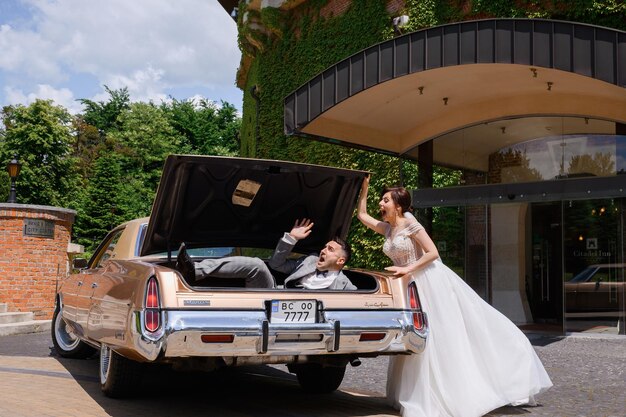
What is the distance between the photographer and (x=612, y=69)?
9.70 meters

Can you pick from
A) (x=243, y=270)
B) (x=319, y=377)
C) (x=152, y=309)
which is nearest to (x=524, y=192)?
(x=319, y=377)

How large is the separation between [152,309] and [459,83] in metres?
9.48

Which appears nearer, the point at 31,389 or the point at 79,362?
the point at 31,389

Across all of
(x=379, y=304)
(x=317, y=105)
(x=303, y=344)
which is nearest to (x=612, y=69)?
(x=317, y=105)

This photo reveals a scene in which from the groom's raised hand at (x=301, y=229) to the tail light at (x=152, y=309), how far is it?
5.92ft

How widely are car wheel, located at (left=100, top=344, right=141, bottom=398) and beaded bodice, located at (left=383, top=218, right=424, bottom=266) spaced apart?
233 centimetres

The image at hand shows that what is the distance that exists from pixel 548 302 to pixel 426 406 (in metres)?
9.30

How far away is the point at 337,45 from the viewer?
62.4 ft

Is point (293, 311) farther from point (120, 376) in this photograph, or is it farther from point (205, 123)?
point (205, 123)

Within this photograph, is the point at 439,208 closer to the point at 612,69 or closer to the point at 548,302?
the point at 548,302

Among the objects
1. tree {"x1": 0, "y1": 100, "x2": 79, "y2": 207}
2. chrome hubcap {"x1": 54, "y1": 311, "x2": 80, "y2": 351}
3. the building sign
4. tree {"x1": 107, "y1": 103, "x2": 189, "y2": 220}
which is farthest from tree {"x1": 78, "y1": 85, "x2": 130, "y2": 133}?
chrome hubcap {"x1": 54, "y1": 311, "x2": 80, "y2": 351}

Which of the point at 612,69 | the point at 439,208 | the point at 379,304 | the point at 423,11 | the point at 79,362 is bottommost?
the point at 79,362

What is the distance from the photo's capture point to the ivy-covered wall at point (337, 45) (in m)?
14.4

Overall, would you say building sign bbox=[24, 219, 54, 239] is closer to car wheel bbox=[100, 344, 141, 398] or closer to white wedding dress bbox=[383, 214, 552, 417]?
car wheel bbox=[100, 344, 141, 398]
